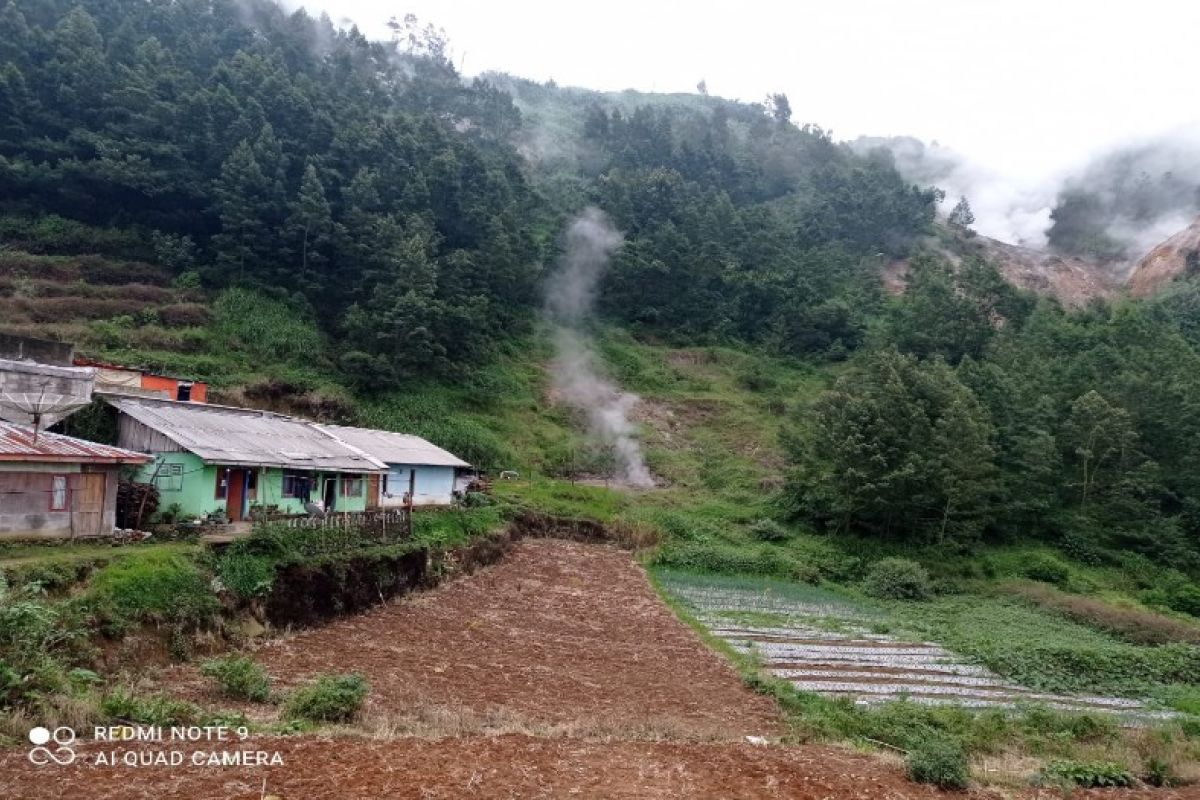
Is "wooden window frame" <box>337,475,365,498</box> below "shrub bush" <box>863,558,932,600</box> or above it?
above

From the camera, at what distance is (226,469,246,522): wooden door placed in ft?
64.0

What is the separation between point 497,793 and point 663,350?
1870 inches

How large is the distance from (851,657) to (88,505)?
670 inches

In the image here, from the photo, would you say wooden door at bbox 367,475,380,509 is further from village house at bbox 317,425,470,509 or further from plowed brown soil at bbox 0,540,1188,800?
plowed brown soil at bbox 0,540,1188,800

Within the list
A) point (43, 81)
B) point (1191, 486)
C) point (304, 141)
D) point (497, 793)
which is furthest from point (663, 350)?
point (497, 793)

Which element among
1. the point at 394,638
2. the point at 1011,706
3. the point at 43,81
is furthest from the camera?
the point at 43,81

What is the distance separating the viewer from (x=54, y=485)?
50.2ft

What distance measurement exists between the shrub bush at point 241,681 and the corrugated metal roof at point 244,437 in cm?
727

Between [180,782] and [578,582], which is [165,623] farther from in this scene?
[578,582]

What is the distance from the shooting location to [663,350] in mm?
54719

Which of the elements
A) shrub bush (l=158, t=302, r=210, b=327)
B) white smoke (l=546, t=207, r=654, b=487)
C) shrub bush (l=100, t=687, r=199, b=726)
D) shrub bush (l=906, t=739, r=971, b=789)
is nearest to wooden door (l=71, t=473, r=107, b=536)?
shrub bush (l=100, t=687, r=199, b=726)

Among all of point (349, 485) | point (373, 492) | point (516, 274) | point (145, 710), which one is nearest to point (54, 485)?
point (145, 710)

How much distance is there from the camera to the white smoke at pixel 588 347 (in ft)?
139

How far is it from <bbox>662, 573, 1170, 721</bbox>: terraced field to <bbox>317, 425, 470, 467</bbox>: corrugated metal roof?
10.2 metres
